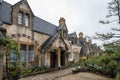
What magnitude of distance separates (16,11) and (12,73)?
34.7ft

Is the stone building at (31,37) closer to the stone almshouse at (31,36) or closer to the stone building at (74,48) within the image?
the stone almshouse at (31,36)

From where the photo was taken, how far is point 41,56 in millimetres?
25406

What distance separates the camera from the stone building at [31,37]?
2140 cm

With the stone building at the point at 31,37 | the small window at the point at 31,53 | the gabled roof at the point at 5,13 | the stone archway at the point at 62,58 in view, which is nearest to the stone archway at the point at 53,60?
the stone building at the point at 31,37

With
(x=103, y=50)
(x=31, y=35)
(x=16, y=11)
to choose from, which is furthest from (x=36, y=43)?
(x=103, y=50)

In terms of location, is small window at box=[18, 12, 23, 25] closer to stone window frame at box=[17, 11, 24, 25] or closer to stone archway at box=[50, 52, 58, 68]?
stone window frame at box=[17, 11, 24, 25]

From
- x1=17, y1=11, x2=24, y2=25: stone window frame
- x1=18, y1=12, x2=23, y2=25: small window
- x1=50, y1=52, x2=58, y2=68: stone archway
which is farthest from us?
x1=50, y1=52, x2=58, y2=68: stone archway

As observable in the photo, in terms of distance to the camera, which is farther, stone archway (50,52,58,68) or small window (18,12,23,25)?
stone archway (50,52,58,68)

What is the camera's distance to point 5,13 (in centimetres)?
2123

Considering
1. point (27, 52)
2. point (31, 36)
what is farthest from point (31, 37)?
point (27, 52)

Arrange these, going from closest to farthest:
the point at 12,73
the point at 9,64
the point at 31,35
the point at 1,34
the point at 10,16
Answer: the point at 1,34, the point at 12,73, the point at 9,64, the point at 10,16, the point at 31,35

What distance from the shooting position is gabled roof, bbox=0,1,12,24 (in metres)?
20.4

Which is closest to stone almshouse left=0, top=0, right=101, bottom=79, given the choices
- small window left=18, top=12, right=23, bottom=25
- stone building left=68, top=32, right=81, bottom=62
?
small window left=18, top=12, right=23, bottom=25

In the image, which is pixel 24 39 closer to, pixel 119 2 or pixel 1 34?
pixel 119 2
